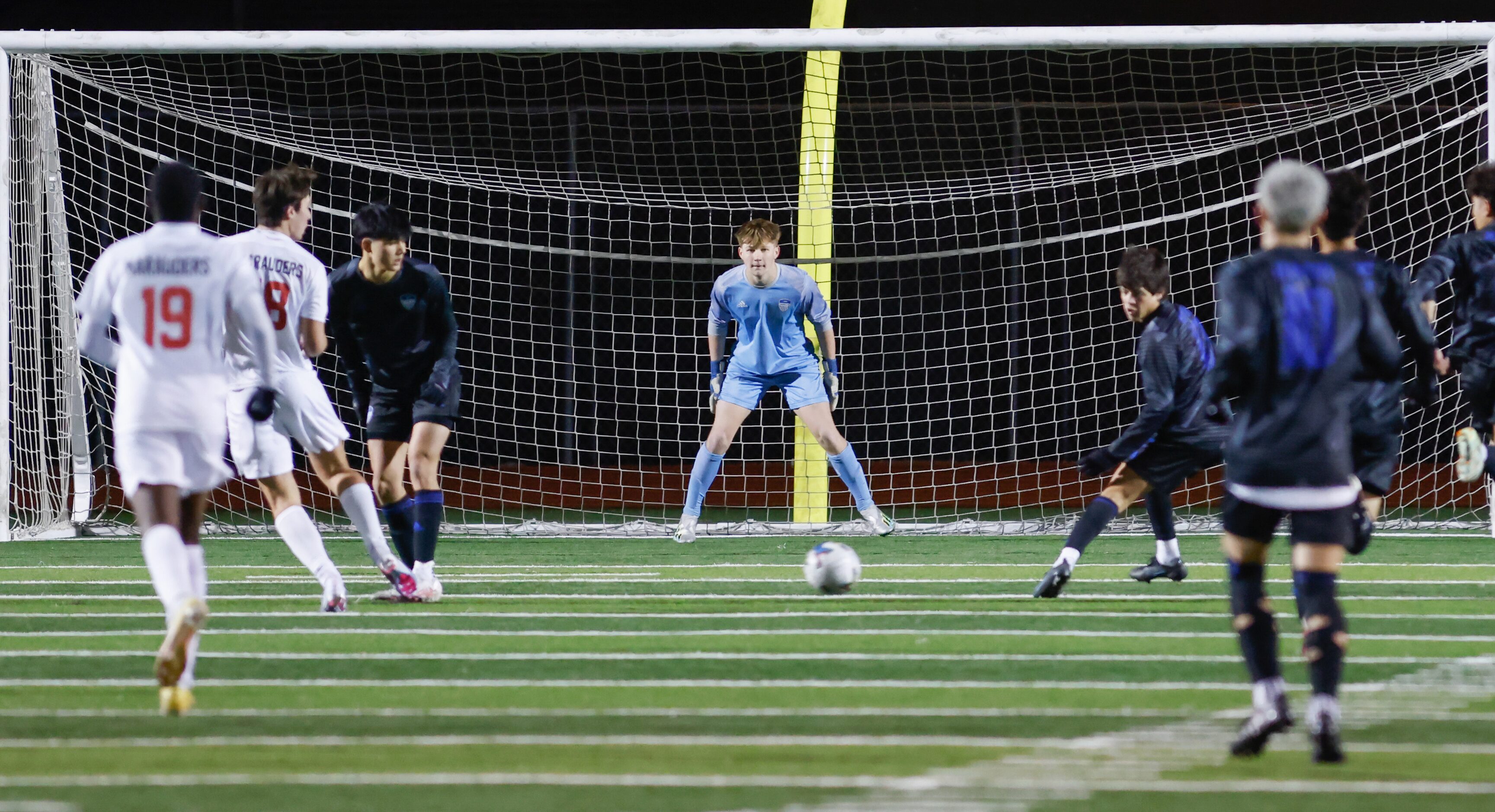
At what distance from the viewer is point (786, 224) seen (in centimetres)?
1448

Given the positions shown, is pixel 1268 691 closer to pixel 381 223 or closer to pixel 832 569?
pixel 832 569

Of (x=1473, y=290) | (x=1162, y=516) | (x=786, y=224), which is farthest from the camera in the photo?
(x=786, y=224)

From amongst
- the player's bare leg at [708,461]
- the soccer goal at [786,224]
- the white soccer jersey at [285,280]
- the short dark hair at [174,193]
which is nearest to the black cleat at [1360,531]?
Result: the short dark hair at [174,193]

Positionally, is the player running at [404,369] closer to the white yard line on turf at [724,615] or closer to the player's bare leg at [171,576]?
the white yard line on turf at [724,615]

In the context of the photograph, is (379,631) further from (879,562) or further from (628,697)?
(879,562)

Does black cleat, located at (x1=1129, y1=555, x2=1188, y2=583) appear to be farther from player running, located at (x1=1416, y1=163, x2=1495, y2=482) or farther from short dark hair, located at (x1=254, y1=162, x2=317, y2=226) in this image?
short dark hair, located at (x1=254, y1=162, x2=317, y2=226)

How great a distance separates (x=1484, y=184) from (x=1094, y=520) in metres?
2.14

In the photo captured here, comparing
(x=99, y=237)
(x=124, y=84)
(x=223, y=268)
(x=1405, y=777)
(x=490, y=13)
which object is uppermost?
(x=490, y=13)

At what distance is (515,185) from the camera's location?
14.5 meters

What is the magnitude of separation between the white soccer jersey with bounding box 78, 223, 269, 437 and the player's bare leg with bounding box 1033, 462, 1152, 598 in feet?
12.4

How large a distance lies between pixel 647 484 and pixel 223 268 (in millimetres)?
10180

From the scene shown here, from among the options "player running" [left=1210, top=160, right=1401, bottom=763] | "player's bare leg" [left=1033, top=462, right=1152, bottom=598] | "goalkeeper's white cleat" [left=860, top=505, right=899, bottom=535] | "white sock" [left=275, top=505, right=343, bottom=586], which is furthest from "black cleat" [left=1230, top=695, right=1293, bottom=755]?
"goalkeeper's white cleat" [left=860, top=505, right=899, bottom=535]

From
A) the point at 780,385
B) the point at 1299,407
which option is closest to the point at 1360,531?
the point at 1299,407

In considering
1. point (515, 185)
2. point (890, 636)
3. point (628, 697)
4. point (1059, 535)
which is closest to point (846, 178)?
point (515, 185)
